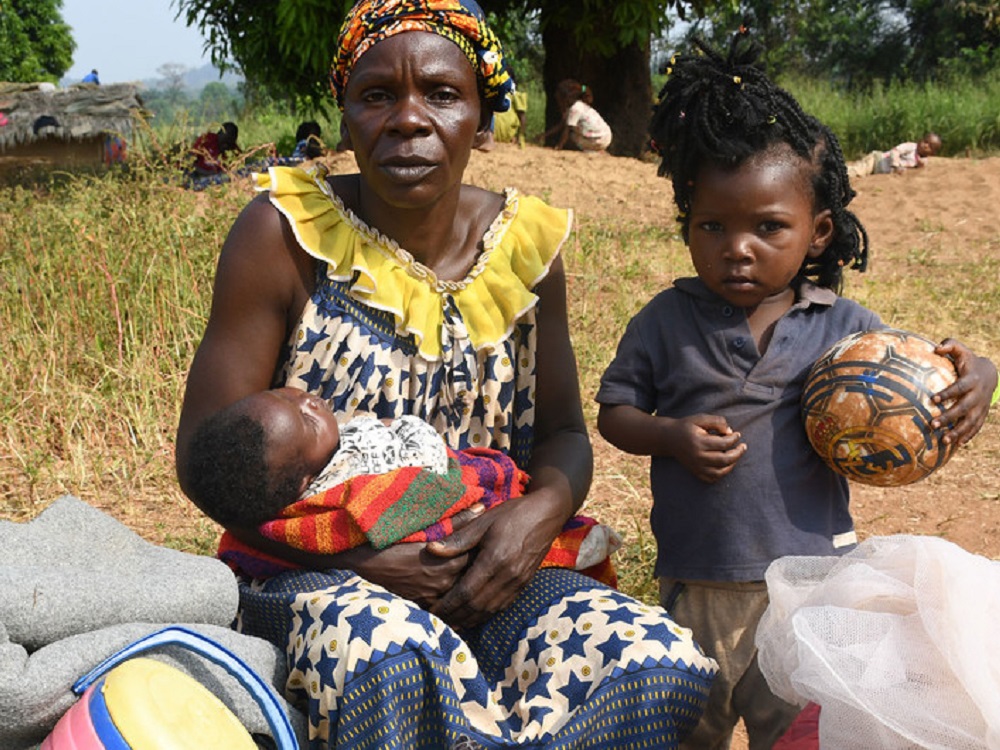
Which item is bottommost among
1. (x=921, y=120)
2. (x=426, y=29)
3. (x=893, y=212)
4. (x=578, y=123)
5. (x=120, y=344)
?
(x=893, y=212)

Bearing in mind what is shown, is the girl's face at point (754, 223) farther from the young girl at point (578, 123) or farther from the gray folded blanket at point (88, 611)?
the young girl at point (578, 123)

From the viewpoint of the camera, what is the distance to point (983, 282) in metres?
7.48

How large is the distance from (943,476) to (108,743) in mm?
3740

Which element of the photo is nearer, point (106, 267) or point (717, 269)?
point (717, 269)

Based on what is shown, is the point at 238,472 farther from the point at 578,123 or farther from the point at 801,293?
the point at 578,123

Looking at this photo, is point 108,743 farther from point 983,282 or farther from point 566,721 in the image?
point 983,282

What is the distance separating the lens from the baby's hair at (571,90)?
12062mm

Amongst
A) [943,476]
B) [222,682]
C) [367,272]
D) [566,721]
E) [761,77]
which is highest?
[761,77]

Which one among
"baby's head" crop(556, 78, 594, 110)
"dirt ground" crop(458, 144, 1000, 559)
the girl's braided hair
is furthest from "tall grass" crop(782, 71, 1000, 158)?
the girl's braided hair

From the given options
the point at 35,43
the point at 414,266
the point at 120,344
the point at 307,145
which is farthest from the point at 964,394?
the point at 35,43

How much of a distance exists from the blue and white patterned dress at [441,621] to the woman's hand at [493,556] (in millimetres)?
54

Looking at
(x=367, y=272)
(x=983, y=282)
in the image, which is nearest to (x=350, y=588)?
(x=367, y=272)

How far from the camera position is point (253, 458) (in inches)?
83.6

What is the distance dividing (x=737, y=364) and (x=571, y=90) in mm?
10254
